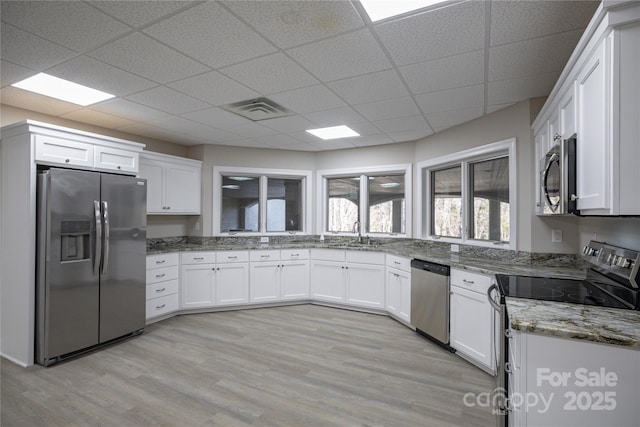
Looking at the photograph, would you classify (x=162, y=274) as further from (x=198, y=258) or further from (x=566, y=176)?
(x=566, y=176)

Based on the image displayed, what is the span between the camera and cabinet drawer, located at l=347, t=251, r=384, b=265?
421 centimetres

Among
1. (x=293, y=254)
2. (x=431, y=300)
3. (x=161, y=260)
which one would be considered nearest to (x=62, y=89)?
(x=161, y=260)

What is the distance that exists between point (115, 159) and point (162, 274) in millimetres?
1461

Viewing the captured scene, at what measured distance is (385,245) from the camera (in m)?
4.50

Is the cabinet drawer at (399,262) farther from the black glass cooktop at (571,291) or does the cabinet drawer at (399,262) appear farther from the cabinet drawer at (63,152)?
the cabinet drawer at (63,152)

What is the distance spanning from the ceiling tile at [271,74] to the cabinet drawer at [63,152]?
175 centimetres

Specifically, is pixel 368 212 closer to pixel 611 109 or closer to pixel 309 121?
pixel 309 121

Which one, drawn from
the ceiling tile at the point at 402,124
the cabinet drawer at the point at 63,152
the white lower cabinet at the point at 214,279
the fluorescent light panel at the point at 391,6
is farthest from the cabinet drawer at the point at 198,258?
the fluorescent light panel at the point at 391,6

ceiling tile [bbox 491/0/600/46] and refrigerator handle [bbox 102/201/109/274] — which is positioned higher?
ceiling tile [bbox 491/0/600/46]

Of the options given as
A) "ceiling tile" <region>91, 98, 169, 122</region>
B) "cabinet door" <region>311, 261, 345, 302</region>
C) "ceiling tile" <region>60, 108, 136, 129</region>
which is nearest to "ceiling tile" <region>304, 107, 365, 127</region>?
"ceiling tile" <region>91, 98, 169, 122</region>

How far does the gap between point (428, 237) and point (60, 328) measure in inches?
164

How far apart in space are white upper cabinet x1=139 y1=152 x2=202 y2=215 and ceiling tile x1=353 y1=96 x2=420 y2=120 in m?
2.67

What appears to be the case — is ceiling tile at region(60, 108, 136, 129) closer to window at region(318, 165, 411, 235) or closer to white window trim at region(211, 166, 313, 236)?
white window trim at region(211, 166, 313, 236)

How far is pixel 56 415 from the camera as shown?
82.0 inches
